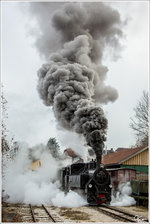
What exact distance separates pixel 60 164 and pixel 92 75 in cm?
653

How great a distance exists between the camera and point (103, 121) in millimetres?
13242

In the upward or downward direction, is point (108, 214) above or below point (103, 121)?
below

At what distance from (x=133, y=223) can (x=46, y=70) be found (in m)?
11.8

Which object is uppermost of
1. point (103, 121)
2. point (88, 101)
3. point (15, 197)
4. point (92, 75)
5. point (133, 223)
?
point (92, 75)

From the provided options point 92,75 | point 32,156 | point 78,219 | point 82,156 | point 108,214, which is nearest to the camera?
point 78,219

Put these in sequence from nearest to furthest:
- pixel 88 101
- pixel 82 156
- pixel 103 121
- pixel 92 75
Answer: pixel 103 121
pixel 88 101
pixel 92 75
pixel 82 156

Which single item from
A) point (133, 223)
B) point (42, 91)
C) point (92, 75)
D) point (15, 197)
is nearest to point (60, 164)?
point (15, 197)

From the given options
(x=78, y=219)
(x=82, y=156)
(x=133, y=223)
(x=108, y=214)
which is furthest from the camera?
→ (x=82, y=156)

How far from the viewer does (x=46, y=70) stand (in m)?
17.2

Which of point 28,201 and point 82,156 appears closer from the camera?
point 28,201

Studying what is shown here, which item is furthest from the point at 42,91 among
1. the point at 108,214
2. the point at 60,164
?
the point at 108,214

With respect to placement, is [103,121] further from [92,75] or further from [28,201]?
[28,201]

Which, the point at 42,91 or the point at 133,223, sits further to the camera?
the point at 42,91

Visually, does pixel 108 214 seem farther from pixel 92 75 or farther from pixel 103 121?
pixel 92 75
